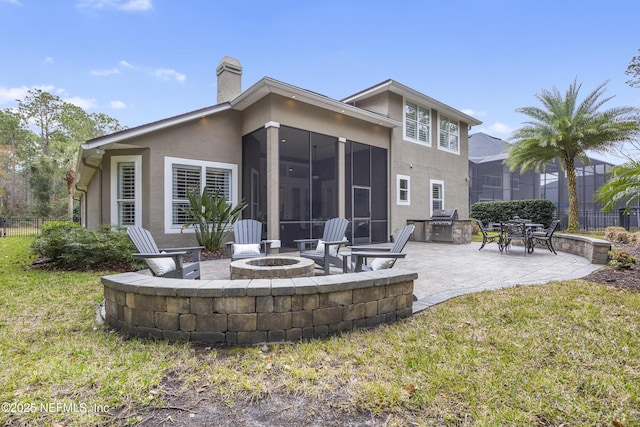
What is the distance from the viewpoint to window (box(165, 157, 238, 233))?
8320mm

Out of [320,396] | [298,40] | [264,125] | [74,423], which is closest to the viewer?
[74,423]

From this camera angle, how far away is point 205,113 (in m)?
8.59

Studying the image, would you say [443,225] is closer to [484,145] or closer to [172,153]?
[172,153]

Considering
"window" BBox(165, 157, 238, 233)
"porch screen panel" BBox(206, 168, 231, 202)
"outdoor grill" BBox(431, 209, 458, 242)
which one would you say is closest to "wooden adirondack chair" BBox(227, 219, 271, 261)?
"window" BBox(165, 157, 238, 233)

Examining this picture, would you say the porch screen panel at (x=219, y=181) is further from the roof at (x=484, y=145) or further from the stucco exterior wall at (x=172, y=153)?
the roof at (x=484, y=145)

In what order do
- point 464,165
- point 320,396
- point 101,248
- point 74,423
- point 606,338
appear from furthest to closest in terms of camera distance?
point 464,165, point 101,248, point 606,338, point 320,396, point 74,423

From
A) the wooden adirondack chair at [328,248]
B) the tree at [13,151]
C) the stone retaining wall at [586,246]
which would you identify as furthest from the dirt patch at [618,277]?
the tree at [13,151]

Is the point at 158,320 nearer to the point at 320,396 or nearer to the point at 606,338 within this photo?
the point at 320,396

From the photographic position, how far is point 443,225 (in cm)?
1120

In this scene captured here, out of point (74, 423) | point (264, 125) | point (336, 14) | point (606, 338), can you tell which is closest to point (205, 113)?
point (264, 125)

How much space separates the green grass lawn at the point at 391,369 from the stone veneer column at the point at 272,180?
5.00 metres

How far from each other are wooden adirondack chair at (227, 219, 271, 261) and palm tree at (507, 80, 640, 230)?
13465mm

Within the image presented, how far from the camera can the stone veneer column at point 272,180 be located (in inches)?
320

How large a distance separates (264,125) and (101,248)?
4.78 meters
